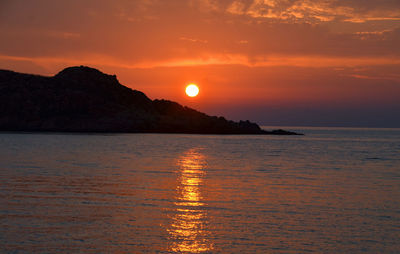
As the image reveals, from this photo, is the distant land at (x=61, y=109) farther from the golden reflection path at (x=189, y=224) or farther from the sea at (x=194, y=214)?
the golden reflection path at (x=189, y=224)

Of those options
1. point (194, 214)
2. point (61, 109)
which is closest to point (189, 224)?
point (194, 214)

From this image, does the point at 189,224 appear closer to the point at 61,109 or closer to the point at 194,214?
the point at 194,214

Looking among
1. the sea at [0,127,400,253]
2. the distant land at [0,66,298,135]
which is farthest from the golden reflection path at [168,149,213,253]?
the distant land at [0,66,298,135]

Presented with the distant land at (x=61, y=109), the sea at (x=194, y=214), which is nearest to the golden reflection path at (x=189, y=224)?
the sea at (x=194, y=214)

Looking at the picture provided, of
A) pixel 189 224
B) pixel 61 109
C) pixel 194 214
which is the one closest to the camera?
pixel 189 224

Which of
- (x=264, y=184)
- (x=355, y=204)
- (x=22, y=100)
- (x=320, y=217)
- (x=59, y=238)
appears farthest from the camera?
(x=22, y=100)

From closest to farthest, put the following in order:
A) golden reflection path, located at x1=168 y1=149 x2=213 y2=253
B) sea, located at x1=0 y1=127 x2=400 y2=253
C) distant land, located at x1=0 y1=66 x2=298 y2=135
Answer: golden reflection path, located at x1=168 y1=149 x2=213 y2=253 → sea, located at x1=0 y1=127 x2=400 y2=253 → distant land, located at x1=0 y1=66 x2=298 y2=135

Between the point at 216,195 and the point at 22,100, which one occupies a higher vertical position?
the point at 22,100

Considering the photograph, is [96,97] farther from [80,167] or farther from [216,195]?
[216,195]

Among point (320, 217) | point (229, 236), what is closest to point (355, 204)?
point (320, 217)

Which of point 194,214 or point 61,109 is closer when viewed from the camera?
point 194,214

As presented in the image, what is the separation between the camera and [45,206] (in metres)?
21.9

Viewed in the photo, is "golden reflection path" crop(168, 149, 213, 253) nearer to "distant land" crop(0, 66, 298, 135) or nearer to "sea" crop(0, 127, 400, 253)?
"sea" crop(0, 127, 400, 253)

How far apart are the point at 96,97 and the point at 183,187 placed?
170 metres
